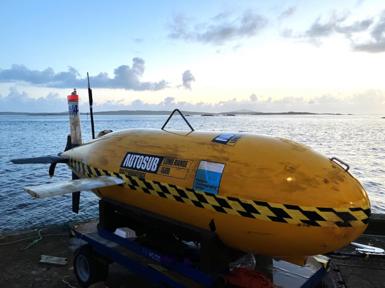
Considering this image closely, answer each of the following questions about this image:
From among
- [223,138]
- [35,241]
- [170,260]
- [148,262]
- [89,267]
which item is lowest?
[35,241]

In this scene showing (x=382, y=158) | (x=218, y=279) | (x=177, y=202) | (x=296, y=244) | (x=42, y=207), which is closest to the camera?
(x=296, y=244)

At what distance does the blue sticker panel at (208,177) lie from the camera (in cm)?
433

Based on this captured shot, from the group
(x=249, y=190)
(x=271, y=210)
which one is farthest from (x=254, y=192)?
(x=271, y=210)

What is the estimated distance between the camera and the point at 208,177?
4.41 meters

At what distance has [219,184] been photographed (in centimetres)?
429

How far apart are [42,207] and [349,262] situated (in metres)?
10.7

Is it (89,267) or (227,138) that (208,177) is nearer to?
(227,138)

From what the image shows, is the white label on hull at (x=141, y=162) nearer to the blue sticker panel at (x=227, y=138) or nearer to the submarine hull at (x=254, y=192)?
the submarine hull at (x=254, y=192)

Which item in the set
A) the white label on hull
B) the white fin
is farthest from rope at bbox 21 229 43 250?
the white label on hull

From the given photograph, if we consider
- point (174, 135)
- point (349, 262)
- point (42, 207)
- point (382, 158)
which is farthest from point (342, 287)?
point (382, 158)

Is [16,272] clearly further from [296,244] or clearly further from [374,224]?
[374,224]

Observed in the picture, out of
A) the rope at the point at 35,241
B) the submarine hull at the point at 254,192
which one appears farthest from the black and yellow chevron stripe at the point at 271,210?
the rope at the point at 35,241

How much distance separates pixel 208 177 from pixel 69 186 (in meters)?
2.07

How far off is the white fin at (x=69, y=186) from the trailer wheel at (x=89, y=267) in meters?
1.10
